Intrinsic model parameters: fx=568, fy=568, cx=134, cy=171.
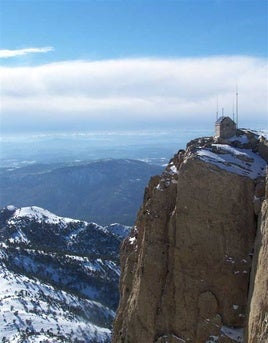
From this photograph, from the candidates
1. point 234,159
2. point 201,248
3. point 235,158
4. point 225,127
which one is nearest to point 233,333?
point 201,248

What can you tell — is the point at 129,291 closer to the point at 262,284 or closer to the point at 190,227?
the point at 190,227

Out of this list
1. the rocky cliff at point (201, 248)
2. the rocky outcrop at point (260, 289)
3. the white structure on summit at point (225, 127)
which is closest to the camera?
the rocky outcrop at point (260, 289)

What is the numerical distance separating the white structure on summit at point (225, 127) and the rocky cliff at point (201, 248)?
1.78m

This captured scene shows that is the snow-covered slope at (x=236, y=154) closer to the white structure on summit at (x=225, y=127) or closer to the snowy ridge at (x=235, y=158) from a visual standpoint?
the snowy ridge at (x=235, y=158)

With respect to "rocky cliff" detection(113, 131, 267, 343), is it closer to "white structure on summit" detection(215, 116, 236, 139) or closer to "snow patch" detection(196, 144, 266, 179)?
"snow patch" detection(196, 144, 266, 179)

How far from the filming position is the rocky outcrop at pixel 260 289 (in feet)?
130

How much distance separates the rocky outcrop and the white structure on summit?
1305 cm

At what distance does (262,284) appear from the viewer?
4072cm

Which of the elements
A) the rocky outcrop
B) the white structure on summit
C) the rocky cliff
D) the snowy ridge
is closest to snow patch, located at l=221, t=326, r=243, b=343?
the rocky cliff

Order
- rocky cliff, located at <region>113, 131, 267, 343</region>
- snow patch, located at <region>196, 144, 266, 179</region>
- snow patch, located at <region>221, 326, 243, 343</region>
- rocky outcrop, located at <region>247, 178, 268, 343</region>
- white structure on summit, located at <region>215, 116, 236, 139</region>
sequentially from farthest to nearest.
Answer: white structure on summit, located at <region>215, 116, 236, 139</region> < snow patch, located at <region>196, 144, 266, 179</region> < rocky cliff, located at <region>113, 131, 267, 343</region> < snow patch, located at <region>221, 326, 243, 343</region> < rocky outcrop, located at <region>247, 178, 268, 343</region>

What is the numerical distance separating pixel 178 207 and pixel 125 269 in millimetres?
13171

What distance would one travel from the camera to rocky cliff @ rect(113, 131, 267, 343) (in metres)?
46.6

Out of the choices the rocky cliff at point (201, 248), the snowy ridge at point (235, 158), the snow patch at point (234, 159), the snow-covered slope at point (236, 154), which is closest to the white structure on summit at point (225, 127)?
the snow-covered slope at point (236, 154)

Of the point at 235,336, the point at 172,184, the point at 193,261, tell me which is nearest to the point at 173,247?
the point at 193,261
